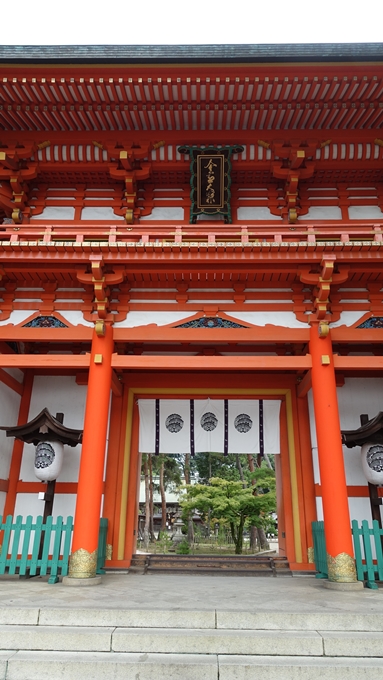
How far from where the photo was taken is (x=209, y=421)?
8.63m

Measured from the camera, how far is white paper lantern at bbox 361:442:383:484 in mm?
6910

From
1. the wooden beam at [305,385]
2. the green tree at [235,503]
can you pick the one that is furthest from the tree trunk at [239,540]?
the wooden beam at [305,385]

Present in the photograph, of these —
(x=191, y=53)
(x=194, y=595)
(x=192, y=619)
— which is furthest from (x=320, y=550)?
(x=191, y=53)

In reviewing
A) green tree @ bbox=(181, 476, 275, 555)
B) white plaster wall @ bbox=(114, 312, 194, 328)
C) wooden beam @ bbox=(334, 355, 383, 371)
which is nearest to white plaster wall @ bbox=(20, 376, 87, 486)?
white plaster wall @ bbox=(114, 312, 194, 328)

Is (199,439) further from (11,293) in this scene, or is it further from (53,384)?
(11,293)

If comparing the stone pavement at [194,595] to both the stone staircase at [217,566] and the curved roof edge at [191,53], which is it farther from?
the curved roof edge at [191,53]

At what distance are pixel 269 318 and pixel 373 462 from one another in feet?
9.11

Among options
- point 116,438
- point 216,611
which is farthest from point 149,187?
point 216,611

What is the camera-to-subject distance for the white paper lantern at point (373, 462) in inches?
272

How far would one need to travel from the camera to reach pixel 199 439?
8.58 metres

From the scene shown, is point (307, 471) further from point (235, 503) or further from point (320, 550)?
point (235, 503)

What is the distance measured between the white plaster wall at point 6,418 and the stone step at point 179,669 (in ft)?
15.0

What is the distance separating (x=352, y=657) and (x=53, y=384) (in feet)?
21.1

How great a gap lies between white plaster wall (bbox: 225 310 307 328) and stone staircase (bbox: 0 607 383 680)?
13.2 ft
